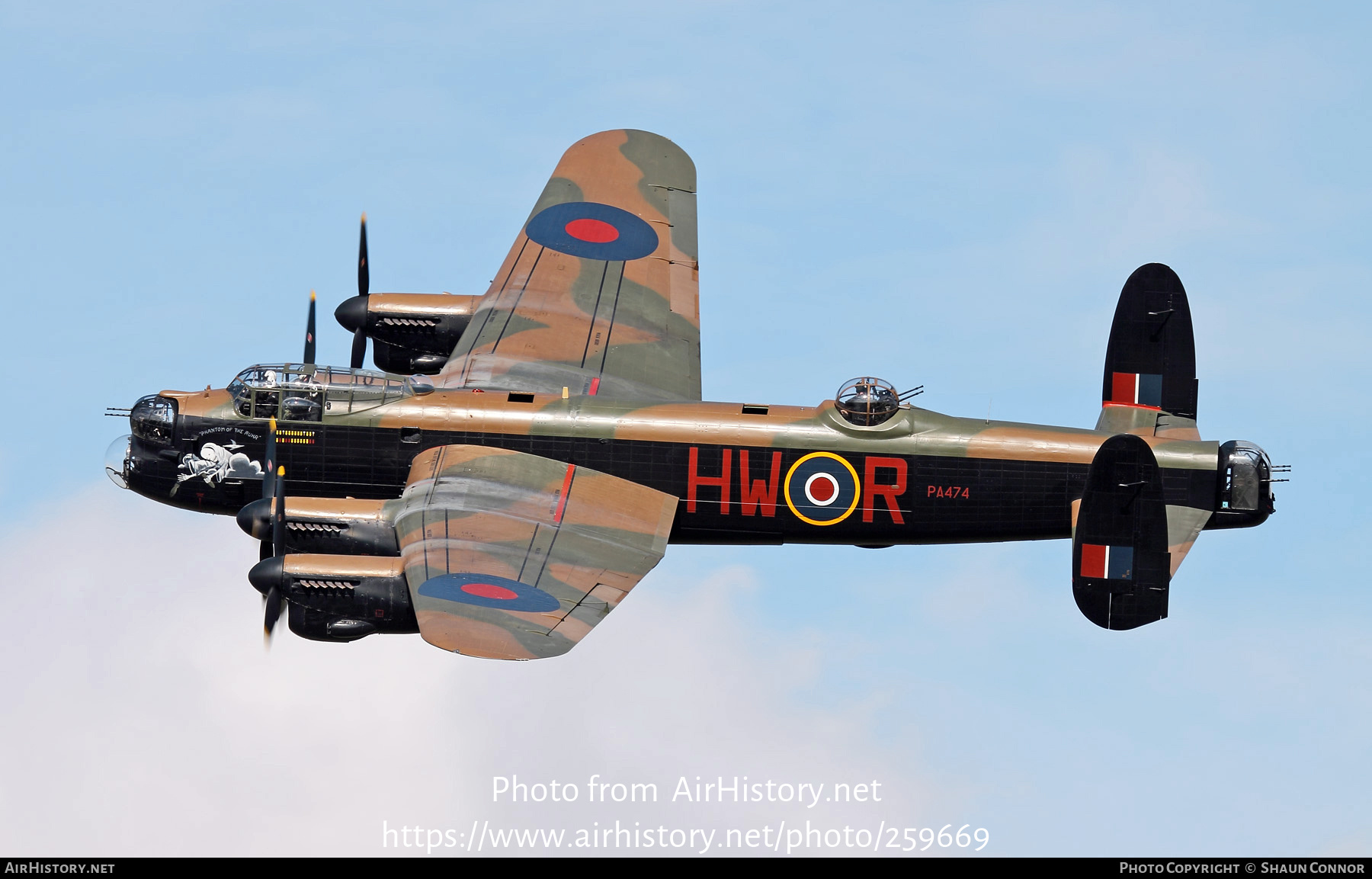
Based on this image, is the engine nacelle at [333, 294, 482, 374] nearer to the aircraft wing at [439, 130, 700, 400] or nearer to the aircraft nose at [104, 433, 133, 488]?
the aircraft wing at [439, 130, 700, 400]

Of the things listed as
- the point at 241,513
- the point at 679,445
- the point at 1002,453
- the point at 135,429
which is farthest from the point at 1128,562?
the point at 135,429

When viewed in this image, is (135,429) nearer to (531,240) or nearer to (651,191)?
(531,240)

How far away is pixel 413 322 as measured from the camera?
49.1 m

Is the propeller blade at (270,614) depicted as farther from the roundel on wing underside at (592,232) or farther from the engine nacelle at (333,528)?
the roundel on wing underside at (592,232)

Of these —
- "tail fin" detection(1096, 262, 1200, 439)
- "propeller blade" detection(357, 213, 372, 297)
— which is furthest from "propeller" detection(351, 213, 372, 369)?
"tail fin" detection(1096, 262, 1200, 439)

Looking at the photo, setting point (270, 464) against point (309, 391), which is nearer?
point (270, 464)

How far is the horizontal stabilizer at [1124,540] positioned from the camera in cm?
4156

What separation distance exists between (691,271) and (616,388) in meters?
4.32

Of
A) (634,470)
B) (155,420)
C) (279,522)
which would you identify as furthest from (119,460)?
(634,470)

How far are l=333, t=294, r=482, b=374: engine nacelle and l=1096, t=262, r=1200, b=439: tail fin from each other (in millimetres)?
13831

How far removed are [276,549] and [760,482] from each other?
9.67 meters

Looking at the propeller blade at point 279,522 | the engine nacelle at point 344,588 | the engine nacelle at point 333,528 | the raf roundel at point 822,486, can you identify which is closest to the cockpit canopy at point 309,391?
the engine nacelle at point 333,528

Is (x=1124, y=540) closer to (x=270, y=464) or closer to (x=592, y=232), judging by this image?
(x=592, y=232)

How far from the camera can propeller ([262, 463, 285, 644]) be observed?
41.0 metres
